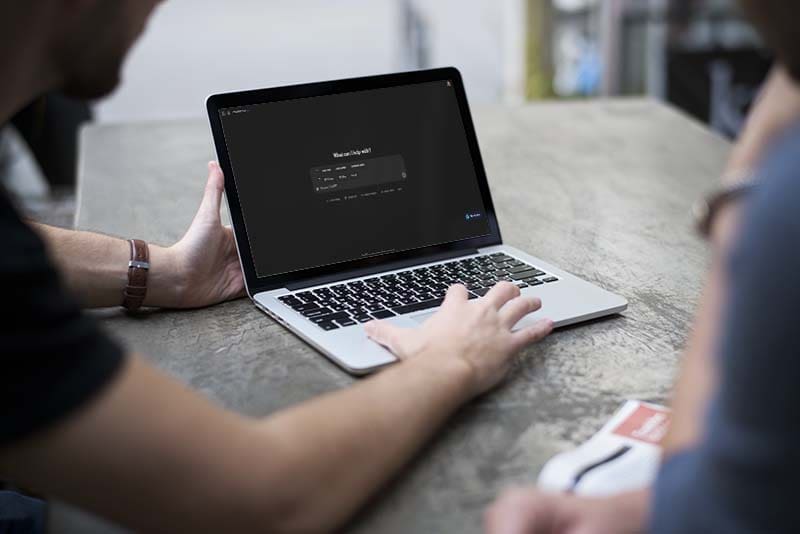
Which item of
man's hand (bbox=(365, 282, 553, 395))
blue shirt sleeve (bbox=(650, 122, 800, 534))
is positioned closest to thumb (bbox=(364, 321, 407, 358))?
man's hand (bbox=(365, 282, 553, 395))

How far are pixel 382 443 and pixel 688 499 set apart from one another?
0.93ft

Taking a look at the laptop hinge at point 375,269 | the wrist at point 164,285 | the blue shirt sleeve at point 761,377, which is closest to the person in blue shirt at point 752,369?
the blue shirt sleeve at point 761,377

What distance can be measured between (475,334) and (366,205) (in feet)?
1.18

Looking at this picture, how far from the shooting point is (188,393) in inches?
29.9

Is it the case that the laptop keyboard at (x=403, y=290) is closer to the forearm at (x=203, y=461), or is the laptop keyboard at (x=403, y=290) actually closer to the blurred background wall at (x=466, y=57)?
the forearm at (x=203, y=461)

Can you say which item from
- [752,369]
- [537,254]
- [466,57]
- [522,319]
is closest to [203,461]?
[752,369]

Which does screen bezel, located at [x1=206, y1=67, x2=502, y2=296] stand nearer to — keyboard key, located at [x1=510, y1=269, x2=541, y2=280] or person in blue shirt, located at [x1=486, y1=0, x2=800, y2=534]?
keyboard key, located at [x1=510, y1=269, x2=541, y2=280]

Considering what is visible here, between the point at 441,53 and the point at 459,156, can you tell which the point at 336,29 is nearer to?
the point at 441,53

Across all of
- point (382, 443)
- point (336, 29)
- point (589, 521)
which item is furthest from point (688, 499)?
point (336, 29)

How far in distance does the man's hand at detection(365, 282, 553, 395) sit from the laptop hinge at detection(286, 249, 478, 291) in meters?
0.20

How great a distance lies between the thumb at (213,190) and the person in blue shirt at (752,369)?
2.37 feet

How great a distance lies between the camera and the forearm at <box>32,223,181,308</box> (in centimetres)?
125

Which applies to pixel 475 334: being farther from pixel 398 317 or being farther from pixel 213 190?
pixel 213 190

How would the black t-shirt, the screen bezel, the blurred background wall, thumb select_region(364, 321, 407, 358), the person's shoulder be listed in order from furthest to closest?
the blurred background wall
the screen bezel
thumb select_region(364, 321, 407, 358)
the black t-shirt
the person's shoulder
